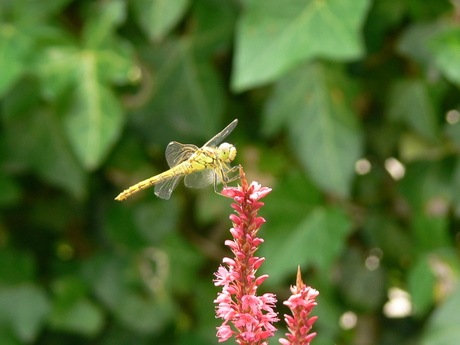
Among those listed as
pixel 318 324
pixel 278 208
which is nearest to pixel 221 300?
pixel 278 208

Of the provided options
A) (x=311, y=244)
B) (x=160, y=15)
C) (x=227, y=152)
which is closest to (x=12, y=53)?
(x=160, y=15)

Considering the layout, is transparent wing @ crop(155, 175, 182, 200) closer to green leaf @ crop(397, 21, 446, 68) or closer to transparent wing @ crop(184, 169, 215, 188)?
transparent wing @ crop(184, 169, 215, 188)

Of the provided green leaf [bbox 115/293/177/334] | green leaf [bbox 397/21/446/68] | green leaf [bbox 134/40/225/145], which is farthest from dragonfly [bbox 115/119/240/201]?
green leaf [bbox 115/293/177/334]

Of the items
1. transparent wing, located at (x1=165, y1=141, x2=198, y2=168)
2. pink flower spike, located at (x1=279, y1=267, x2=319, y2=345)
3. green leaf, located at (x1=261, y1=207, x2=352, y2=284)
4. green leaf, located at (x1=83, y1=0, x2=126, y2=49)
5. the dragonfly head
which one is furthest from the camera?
green leaf, located at (x1=261, y1=207, x2=352, y2=284)

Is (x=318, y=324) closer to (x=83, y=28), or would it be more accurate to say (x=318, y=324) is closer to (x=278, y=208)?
(x=278, y=208)

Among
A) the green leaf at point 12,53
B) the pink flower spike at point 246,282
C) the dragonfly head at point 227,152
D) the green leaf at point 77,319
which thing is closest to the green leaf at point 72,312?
the green leaf at point 77,319

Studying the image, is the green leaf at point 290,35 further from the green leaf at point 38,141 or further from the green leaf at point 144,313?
the green leaf at point 144,313

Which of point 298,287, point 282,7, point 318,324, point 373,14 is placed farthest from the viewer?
point 318,324
